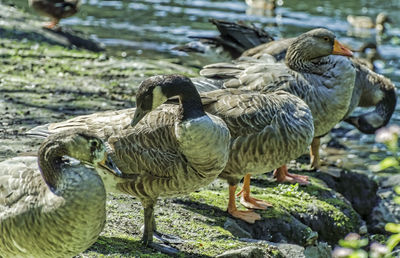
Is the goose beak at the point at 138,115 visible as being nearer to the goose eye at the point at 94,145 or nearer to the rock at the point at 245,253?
the goose eye at the point at 94,145

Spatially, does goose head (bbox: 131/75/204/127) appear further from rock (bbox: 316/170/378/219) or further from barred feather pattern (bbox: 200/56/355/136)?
rock (bbox: 316/170/378/219)

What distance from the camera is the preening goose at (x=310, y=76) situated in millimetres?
8641

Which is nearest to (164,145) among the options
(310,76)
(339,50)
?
(310,76)

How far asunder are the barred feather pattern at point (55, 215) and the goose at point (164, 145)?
1224 millimetres

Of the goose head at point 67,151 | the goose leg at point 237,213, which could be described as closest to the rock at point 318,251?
the goose leg at point 237,213

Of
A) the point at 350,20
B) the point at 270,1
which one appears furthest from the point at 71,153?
the point at 270,1

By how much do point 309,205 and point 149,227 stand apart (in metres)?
2.67

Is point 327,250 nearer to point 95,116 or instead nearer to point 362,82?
point 95,116

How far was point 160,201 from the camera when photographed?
Result: 764 cm

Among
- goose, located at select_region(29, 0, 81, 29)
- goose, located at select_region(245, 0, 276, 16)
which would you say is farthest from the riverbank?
goose, located at select_region(245, 0, 276, 16)

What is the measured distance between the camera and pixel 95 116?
6906 mm

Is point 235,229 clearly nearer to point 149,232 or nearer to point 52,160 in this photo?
point 149,232

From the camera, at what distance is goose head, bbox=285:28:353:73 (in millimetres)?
9203

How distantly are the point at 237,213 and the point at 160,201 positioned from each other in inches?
33.8
